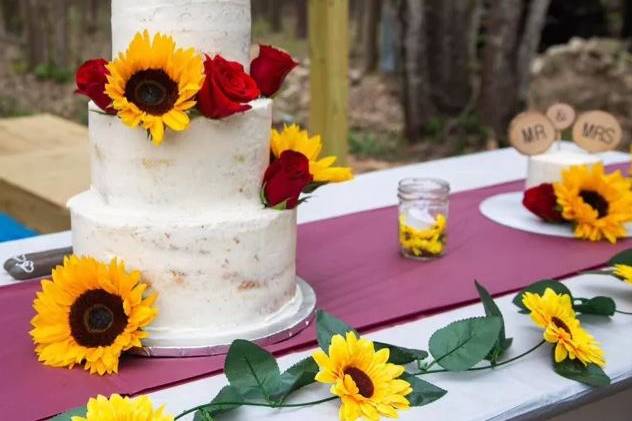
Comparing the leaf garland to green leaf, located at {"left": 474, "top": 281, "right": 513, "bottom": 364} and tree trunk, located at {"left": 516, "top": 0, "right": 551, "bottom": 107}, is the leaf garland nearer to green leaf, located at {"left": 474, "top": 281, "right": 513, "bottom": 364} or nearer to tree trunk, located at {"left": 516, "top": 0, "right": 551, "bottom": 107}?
green leaf, located at {"left": 474, "top": 281, "right": 513, "bottom": 364}

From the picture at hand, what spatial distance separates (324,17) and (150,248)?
1.70 m

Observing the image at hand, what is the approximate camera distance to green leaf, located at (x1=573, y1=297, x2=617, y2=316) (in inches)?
46.1

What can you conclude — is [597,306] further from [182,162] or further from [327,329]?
[182,162]

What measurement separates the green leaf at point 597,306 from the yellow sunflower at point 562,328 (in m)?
0.05

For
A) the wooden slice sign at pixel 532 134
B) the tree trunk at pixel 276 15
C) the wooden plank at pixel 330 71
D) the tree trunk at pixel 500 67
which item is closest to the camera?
the wooden slice sign at pixel 532 134

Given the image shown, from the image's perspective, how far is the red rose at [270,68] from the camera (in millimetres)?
1125

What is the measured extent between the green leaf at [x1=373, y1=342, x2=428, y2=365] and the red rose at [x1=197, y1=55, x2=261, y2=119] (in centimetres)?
30

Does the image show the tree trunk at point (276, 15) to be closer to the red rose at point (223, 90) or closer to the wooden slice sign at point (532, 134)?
the wooden slice sign at point (532, 134)

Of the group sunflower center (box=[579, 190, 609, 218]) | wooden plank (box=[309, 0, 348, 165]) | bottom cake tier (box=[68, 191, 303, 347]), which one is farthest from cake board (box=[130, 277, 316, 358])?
wooden plank (box=[309, 0, 348, 165])

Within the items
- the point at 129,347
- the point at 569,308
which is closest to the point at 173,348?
the point at 129,347

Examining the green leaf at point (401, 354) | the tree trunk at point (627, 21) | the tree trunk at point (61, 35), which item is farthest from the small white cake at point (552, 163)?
the tree trunk at point (627, 21)

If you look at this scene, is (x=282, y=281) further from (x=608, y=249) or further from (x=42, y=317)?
(x=608, y=249)

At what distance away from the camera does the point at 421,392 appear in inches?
37.1

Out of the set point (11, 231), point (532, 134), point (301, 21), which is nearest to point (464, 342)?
point (532, 134)
